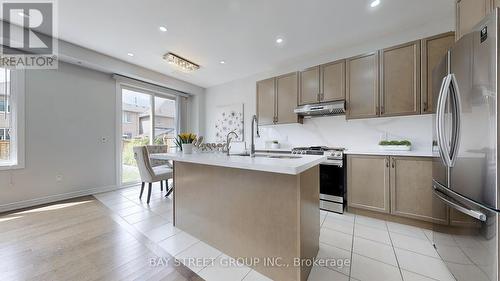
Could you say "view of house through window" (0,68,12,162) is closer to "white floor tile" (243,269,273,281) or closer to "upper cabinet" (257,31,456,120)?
"white floor tile" (243,269,273,281)

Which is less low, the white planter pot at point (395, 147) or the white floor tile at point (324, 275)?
the white planter pot at point (395, 147)

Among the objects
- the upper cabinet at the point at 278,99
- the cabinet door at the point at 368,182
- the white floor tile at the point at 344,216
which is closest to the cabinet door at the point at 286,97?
the upper cabinet at the point at 278,99

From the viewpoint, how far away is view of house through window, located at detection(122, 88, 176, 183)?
412 cm

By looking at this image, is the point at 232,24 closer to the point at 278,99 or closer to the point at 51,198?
the point at 278,99

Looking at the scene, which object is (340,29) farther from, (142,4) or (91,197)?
(91,197)

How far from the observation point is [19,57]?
9.35 feet

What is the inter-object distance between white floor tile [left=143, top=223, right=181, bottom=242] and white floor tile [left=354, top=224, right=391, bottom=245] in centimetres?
210

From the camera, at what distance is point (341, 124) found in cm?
318

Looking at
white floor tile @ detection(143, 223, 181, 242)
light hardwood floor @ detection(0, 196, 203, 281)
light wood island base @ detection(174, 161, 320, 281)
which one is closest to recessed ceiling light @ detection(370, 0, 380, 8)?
light wood island base @ detection(174, 161, 320, 281)

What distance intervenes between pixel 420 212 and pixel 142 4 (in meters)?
4.11

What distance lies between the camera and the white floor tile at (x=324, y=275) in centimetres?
138

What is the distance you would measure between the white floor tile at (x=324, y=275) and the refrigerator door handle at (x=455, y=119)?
1.17 meters

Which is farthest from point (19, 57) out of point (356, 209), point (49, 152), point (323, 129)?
point (356, 209)

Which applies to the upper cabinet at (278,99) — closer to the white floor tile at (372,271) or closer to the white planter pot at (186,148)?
the white planter pot at (186,148)
